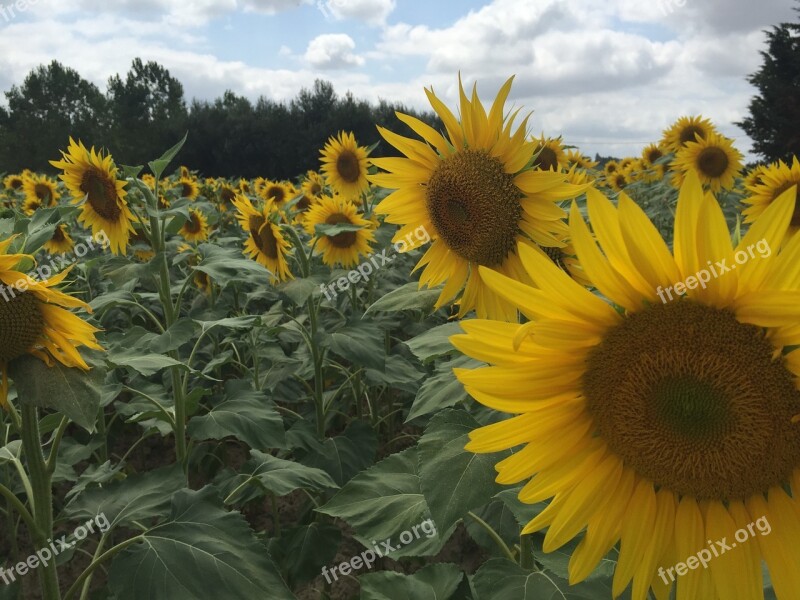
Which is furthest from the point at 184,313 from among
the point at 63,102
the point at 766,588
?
the point at 63,102

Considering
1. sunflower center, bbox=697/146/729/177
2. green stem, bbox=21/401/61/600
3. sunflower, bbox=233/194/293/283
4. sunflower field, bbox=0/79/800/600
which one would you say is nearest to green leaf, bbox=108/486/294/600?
sunflower field, bbox=0/79/800/600

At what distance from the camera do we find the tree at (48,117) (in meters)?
38.5

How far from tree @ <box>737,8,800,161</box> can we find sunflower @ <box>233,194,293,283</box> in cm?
2273

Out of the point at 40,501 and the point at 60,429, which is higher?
the point at 60,429

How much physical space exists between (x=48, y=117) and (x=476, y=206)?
53.0 m

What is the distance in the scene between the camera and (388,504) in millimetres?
1945

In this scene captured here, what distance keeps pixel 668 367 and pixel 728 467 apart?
0.21 metres

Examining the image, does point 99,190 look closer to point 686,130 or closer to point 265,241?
point 265,241

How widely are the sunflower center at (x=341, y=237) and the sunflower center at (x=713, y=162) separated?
398 centimetres

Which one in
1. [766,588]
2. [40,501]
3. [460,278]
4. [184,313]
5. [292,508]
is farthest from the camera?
[184,313]

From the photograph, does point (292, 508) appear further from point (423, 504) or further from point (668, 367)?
point (668, 367)

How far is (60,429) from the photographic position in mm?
1955

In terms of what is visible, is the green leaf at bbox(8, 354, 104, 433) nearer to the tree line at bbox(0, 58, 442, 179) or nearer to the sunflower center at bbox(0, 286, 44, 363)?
the sunflower center at bbox(0, 286, 44, 363)

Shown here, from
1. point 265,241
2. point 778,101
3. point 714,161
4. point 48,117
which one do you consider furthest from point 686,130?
point 48,117
